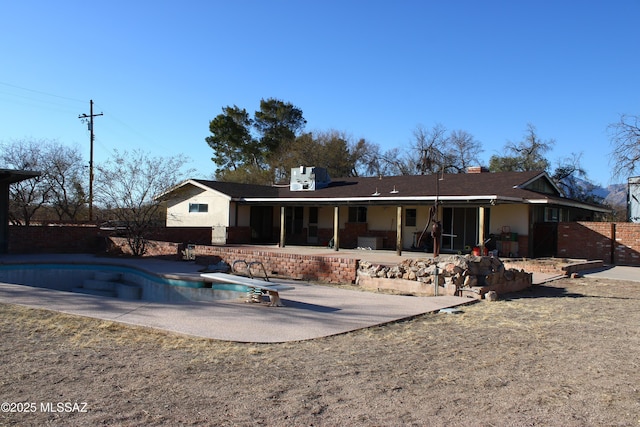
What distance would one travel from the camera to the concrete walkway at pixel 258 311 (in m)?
7.07

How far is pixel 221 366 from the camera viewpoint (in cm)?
537

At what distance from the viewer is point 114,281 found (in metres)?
15.1

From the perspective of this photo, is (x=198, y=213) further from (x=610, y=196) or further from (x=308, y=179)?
(x=610, y=196)

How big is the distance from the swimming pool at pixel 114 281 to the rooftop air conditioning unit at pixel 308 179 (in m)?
12.3

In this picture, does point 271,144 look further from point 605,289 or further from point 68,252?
point 605,289

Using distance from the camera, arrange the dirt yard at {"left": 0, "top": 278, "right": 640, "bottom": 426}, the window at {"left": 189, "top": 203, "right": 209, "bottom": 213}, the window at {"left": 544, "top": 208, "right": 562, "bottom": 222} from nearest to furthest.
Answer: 1. the dirt yard at {"left": 0, "top": 278, "right": 640, "bottom": 426}
2. the window at {"left": 544, "top": 208, "right": 562, "bottom": 222}
3. the window at {"left": 189, "top": 203, "right": 209, "bottom": 213}

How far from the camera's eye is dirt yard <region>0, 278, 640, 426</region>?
4.08 metres

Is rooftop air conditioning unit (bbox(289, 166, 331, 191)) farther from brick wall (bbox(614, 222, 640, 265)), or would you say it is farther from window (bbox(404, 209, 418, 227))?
brick wall (bbox(614, 222, 640, 265))

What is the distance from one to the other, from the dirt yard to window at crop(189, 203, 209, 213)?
762 inches

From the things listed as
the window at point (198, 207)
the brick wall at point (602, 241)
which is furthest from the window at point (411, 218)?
the window at point (198, 207)

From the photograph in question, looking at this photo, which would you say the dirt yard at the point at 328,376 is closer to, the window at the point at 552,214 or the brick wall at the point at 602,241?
the brick wall at the point at 602,241

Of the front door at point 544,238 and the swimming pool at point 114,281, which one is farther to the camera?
the front door at point 544,238

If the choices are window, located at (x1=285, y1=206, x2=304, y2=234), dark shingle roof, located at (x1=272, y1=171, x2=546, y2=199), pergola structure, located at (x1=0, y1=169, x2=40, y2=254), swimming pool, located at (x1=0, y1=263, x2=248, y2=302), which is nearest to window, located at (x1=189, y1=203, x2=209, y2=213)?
dark shingle roof, located at (x1=272, y1=171, x2=546, y2=199)

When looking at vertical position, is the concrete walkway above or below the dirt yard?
above
